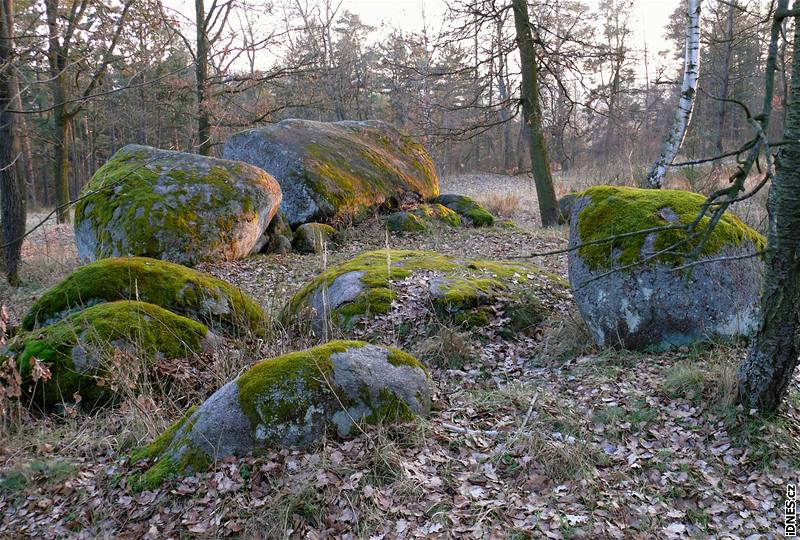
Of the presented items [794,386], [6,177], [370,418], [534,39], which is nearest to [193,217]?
[6,177]

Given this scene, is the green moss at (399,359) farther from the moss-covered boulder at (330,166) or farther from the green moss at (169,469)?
the moss-covered boulder at (330,166)

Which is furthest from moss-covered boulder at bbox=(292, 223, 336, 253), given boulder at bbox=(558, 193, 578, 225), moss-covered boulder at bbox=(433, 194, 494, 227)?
boulder at bbox=(558, 193, 578, 225)

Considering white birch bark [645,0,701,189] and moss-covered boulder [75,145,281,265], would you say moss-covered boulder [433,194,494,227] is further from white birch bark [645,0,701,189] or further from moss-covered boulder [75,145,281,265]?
moss-covered boulder [75,145,281,265]

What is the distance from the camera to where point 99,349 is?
14.2 ft

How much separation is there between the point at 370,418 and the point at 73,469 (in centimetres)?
190

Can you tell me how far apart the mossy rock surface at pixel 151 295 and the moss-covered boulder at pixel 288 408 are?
5.69 feet

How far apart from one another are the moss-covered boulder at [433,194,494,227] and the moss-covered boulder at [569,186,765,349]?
7297 millimetres

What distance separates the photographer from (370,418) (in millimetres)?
3504

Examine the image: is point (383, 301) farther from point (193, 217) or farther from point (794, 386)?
point (193, 217)

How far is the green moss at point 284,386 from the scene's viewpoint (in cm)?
340

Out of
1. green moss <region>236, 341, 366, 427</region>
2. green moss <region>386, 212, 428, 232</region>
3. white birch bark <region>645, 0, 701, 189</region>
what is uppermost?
white birch bark <region>645, 0, 701, 189</region>

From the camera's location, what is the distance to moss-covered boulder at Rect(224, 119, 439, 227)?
11.0 metres

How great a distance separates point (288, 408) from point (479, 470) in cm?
122

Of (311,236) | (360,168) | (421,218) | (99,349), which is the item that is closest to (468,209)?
(421,218)
